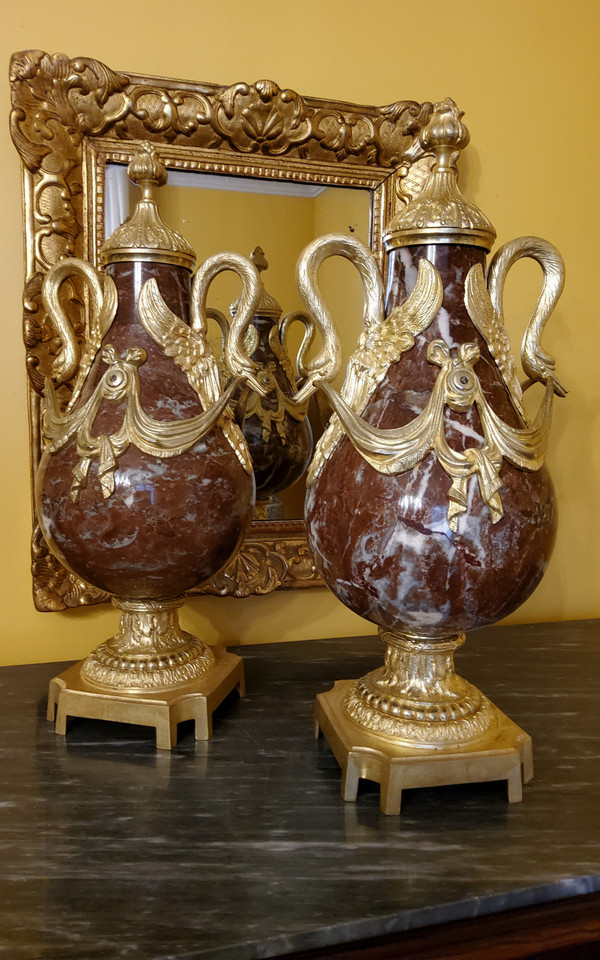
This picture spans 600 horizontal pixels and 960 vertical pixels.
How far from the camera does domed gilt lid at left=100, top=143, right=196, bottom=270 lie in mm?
880

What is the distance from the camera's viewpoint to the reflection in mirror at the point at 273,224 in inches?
44.6

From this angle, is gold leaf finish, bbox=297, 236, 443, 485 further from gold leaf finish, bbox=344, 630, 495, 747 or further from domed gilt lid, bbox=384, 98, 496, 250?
gold leaf finish, bbox=344, 630, 495, 747

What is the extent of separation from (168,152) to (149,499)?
0.58 m

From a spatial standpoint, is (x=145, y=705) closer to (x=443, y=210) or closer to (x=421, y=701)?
(x=421, y=701)

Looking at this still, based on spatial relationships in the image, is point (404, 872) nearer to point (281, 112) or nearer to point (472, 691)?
point (472, 691)

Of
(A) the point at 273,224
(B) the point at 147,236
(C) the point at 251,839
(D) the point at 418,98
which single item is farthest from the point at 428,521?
(D) the point at 418,98

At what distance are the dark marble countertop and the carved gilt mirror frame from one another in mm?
268

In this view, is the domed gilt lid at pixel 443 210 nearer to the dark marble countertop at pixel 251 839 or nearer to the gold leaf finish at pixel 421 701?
the gold leaf finish at pixel 421 701

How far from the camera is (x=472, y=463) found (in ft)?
2.40

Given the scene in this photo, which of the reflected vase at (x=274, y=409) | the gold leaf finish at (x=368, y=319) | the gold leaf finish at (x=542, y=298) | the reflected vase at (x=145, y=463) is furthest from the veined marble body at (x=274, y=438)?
the gold leaf finish at (x=542, y=298)

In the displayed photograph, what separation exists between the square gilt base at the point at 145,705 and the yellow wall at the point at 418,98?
11.3 inches

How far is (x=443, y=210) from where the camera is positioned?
777mm

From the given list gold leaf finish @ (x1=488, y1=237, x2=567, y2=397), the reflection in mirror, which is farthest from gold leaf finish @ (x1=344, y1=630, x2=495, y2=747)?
the reflection in mirror

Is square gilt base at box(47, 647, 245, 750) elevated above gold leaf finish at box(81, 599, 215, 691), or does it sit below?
below
